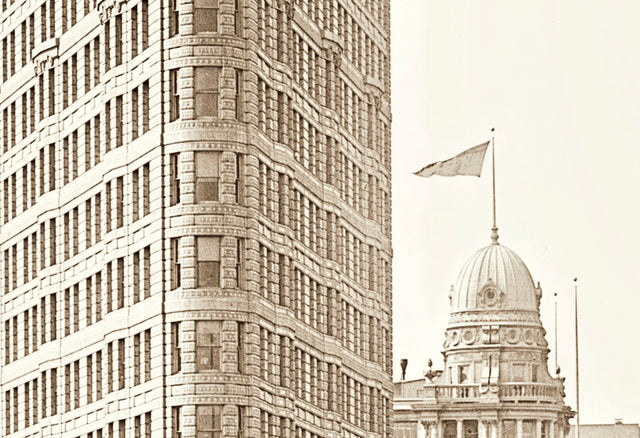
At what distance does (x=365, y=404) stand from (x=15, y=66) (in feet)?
76.8

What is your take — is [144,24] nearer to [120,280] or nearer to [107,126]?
[107,126]

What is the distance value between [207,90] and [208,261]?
248 inches

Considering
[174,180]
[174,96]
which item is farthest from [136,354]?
[174,96]

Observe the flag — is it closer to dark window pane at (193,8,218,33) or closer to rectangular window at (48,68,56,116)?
rectangular window at (48,68,56,116)

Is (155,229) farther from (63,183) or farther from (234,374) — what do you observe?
(63,183)

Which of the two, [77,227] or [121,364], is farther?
A: [77,227]

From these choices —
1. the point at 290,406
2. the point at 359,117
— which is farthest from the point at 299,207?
the point at 359,117

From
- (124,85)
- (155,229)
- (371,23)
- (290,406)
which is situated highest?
(371,23)

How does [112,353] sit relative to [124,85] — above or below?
below

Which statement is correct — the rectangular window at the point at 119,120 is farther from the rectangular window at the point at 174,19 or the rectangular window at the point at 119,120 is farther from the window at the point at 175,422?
the window at the point at 175,422

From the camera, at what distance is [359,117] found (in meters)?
110

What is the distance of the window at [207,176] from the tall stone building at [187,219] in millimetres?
73

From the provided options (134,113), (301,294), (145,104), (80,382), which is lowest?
(80,382)

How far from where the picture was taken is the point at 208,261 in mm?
82625
